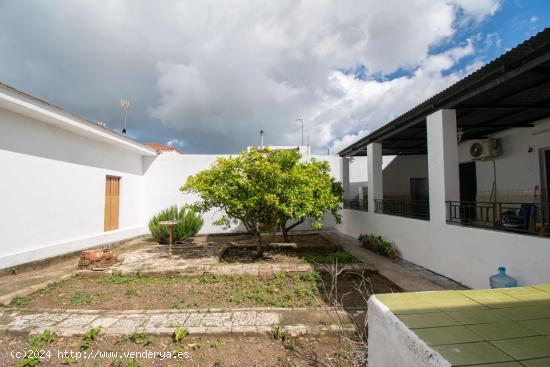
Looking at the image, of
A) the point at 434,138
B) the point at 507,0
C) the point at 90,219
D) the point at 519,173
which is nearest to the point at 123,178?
the point at 90,219

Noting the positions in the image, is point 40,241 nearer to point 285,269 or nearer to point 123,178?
point 123,178

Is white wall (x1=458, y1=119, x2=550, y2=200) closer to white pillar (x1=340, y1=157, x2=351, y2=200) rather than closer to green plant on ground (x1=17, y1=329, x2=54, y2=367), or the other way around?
white pillar (x1=340, y1=157, x2=351, y2=200)

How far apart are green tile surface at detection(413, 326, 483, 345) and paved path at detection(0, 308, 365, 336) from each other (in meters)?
2.14

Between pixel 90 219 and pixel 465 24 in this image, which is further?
pixel 90 219

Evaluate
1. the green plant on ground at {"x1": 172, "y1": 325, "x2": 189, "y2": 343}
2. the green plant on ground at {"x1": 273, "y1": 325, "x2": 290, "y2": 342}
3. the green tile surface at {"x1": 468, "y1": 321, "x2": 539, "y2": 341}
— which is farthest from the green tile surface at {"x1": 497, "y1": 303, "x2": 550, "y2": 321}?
the green plant on ground at {"x1": 172, "y1": 325, "x2": 189, "y2": 343}

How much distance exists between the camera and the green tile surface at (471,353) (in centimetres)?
107

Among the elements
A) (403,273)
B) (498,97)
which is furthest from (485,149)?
(403,273)

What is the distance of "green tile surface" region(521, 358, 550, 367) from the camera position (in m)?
1.03

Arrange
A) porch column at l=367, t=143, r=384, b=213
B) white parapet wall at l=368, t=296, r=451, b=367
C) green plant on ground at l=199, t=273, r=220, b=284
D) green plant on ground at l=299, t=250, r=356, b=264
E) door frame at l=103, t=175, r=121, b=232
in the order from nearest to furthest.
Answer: white parapet wall at l=368, t=296, r=451, b=367, green plant on ground at l=199, t=273, r=220, b=284, green plant on ground at l=299, t=250, r=356, b=264, porch column at l=367, t=143, r=384, b=213, door frame at l=103, t=175, r=121, b=232

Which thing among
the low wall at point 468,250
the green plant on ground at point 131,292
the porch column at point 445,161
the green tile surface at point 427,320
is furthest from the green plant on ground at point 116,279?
the porch column at point 445,161

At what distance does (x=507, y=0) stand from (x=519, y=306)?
21.4 feet

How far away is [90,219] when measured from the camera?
8.27 meters

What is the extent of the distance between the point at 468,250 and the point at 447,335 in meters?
4.15

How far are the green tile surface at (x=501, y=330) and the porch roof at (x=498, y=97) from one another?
373cm
